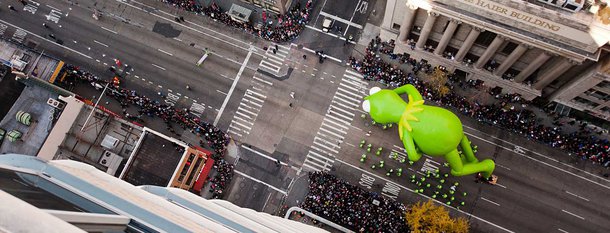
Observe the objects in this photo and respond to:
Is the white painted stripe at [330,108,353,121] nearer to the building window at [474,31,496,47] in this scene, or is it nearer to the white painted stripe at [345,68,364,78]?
the white painted stripe at [345,68,364,78]

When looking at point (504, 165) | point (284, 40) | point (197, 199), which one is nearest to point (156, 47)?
point (284, 40)

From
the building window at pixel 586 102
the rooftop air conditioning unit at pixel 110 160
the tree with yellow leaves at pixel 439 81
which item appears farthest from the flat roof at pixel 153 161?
the building window at pixel 586 102

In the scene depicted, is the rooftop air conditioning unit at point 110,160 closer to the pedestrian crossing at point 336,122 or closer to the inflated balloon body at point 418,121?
the pedestrian crossing at point 336,122

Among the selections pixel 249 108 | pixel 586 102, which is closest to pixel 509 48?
pixel 586 102

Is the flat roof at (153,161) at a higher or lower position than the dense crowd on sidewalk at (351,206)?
lower

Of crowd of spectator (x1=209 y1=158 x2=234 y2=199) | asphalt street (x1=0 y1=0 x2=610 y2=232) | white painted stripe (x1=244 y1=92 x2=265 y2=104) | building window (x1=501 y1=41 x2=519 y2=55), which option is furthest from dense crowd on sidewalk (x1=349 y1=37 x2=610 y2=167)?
crowd of spectator (x1=209 y1=158 x2=234 y2=199)

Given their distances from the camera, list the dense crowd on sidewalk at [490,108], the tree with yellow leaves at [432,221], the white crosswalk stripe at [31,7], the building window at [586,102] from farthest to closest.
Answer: the white crosswalk stripe at [31,7] → the dense crowd on sidewalk at [490,108] → the building window at [586,102] → the tree with yellow leaves at [432,221]

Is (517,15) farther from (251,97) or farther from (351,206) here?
(251,97)
